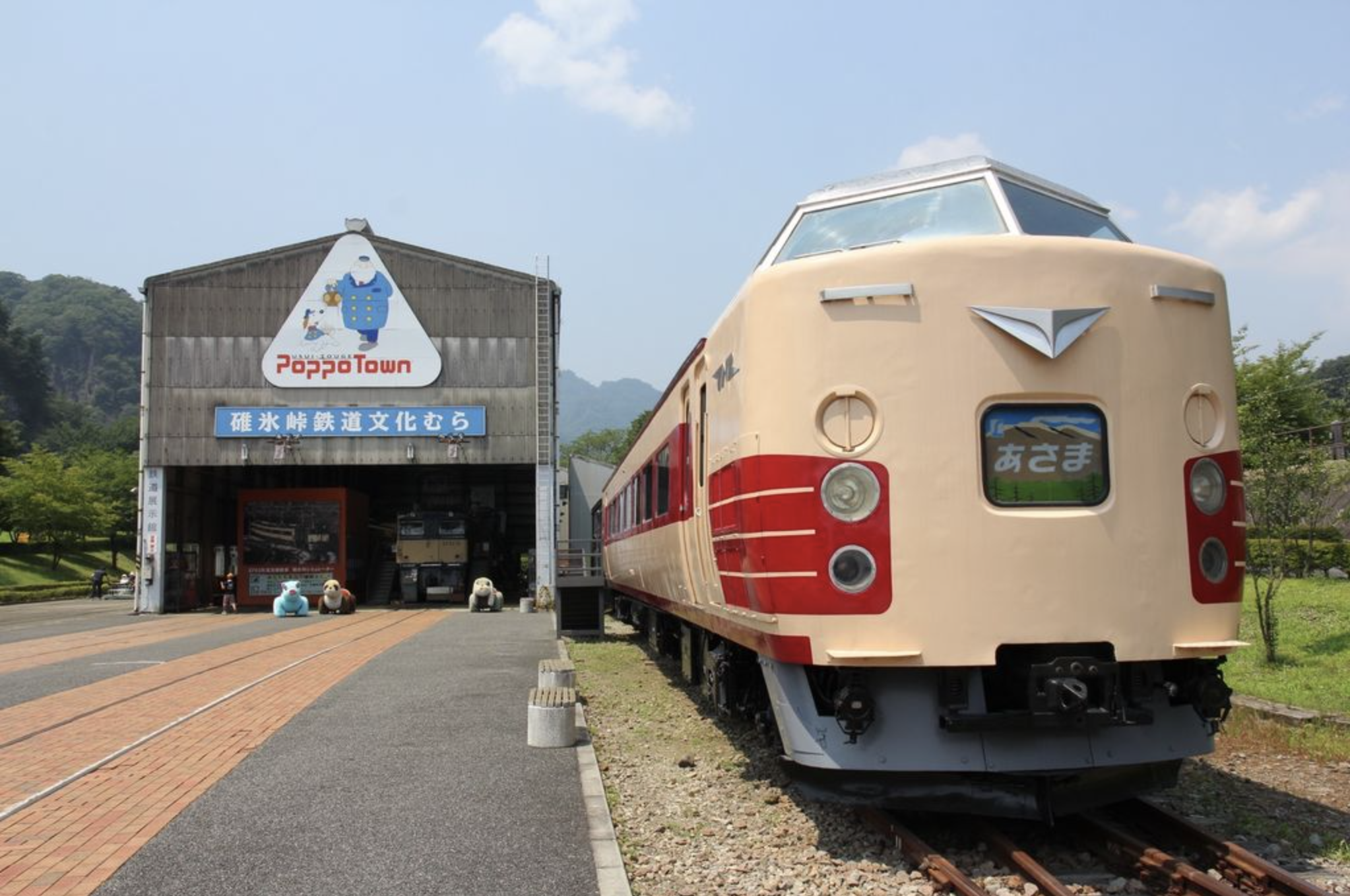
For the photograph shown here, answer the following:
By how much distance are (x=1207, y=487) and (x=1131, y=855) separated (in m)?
1.77

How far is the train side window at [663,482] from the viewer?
9.17m

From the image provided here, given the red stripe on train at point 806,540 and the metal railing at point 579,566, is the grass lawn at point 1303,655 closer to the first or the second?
the red stripe on train at point 806,540

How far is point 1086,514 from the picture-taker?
486 cm

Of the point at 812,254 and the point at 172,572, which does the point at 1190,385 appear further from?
the point at 172,572

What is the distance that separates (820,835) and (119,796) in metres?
4.22

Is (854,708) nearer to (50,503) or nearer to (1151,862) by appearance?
(1151,862)

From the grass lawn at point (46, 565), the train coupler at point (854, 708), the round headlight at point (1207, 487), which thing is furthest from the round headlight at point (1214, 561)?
the grass lawn at point (46, 565)

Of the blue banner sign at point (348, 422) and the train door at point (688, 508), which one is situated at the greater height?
the blue banner sign at point (348, 422)

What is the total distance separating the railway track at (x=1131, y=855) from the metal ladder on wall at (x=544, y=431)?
969 inches

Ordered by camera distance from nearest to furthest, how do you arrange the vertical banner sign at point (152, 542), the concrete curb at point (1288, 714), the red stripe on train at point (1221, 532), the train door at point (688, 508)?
the red stripe on train at point (1221, 532), the train door at point (688, 508), the concrete curb at point (1288, 714), the vertical banner sign at point (152, 542)

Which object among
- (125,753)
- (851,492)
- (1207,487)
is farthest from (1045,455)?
(125,753)

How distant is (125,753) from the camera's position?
25.1 feet

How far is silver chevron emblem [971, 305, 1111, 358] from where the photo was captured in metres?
4.89

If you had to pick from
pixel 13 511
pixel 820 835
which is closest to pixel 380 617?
pixel 820 835
